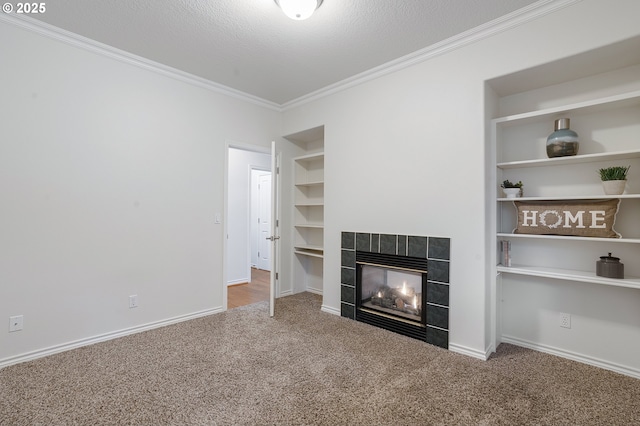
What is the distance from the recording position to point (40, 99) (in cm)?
254

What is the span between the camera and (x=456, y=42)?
8.83 feet

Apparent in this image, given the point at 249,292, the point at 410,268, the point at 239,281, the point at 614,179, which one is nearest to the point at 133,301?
the point at 249,292

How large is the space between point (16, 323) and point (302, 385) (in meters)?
2.35

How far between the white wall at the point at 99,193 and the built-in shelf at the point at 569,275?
123 inches

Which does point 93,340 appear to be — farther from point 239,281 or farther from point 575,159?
point 575,159

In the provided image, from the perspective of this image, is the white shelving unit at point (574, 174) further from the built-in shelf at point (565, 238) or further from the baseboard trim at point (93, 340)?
the baseboard trim at point (93, 340)

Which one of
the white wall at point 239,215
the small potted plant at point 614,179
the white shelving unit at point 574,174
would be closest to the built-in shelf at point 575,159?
the white shelving unit at point 574,174

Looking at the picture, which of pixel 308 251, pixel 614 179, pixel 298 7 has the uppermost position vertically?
pixel 298 7

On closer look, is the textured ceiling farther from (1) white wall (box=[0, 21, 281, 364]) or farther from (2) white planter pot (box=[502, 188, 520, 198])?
(2) white planter pot (box=[502, 188, 520, 198])

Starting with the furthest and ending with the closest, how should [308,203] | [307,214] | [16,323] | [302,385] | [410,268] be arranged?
[307,214] → [308,203] → [410,268] → [16,323] → [302,385]

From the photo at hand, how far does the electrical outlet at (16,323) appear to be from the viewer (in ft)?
7.91

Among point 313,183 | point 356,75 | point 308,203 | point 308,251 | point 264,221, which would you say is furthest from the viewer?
point 264,221

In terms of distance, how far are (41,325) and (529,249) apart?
4.29m

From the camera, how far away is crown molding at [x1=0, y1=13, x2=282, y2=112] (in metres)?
2.43
